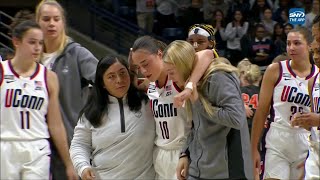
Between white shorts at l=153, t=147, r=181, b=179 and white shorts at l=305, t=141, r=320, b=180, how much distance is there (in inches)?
38.3

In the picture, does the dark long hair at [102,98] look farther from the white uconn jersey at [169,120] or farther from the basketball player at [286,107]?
the basketball player at [286,107]

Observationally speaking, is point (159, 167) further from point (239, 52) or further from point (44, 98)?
point (239, 52)

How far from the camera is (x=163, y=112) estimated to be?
5.50m

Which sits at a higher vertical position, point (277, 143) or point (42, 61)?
point (42, 61)

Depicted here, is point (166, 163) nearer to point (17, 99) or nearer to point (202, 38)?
point (202, 38)

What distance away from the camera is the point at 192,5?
15453 millimetres

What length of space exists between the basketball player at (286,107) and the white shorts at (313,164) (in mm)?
1433

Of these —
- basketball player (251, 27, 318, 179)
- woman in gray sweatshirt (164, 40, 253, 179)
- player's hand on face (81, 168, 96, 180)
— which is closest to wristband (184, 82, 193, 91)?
woman in gray sweatshirt (164, 40, 253, 179)

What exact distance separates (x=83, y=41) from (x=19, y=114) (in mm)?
9959

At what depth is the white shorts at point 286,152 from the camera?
21.5ft

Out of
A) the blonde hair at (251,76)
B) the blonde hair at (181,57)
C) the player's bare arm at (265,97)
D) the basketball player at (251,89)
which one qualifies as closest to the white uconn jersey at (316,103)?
the blonde hair at (181,57)

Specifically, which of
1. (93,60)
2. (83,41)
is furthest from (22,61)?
(83,41)

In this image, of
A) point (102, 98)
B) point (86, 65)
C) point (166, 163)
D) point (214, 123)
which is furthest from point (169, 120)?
point (86, 65)

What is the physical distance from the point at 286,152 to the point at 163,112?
1.60 metres
